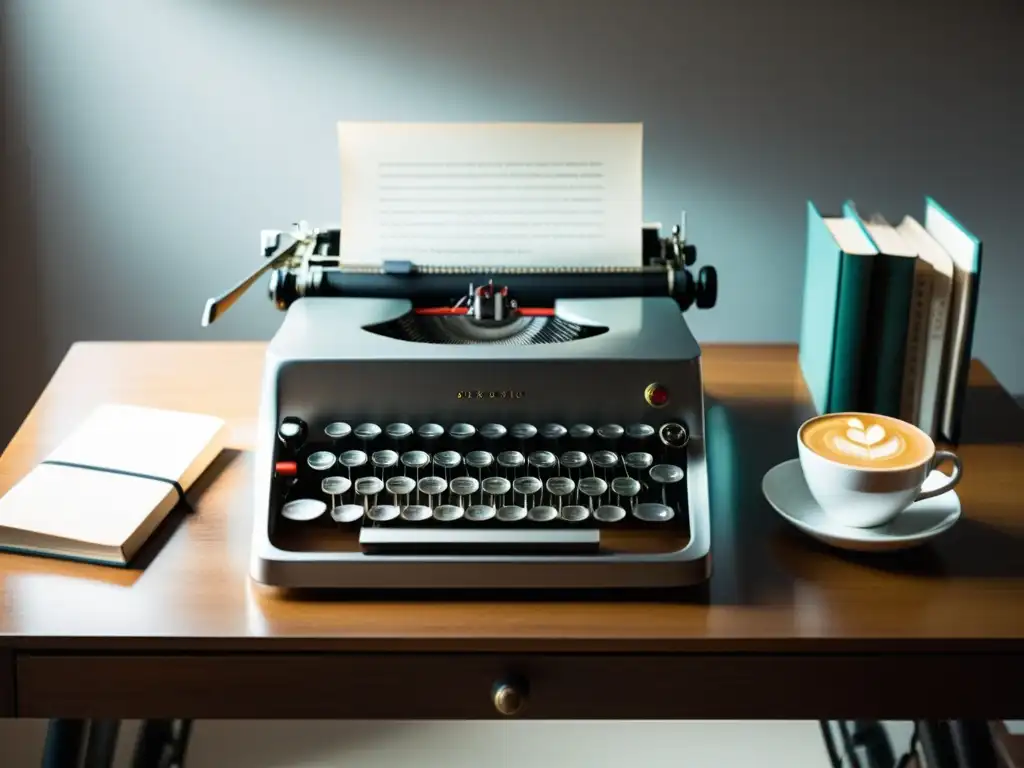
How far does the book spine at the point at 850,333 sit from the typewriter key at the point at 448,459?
444mm

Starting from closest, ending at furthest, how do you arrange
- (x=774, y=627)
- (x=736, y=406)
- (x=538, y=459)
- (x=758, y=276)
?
(x=774, y=627), (x=538, y=459), (x=736, y=406), (x=758, y=276)

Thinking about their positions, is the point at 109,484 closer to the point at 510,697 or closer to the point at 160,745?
the point at 510,697

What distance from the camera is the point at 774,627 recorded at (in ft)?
3.33

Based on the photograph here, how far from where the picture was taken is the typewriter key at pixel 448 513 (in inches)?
43.3

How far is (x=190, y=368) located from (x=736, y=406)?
68cm

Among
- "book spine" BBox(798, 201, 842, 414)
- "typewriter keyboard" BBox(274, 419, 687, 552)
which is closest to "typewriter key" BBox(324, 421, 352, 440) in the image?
"typewriter keyboard" BBox(274, 419, 687, 552)

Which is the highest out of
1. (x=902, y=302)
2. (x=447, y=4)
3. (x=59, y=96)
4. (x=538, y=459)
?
(x=447, y=4)

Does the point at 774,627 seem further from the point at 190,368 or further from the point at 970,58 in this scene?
the point at 970,58

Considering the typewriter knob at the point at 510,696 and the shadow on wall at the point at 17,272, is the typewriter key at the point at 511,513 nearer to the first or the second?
the typewriter knob at the point at 510,696

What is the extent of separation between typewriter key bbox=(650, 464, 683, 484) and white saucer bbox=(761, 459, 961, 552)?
103 mm

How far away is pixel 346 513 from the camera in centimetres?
113

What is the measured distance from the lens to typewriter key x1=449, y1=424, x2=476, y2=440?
118cm

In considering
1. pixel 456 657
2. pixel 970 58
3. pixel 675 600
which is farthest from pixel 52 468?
pixel 970 58

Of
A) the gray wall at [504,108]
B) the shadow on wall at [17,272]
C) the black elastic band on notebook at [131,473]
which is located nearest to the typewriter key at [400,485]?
the black elastic band on notebook at [131,473]
